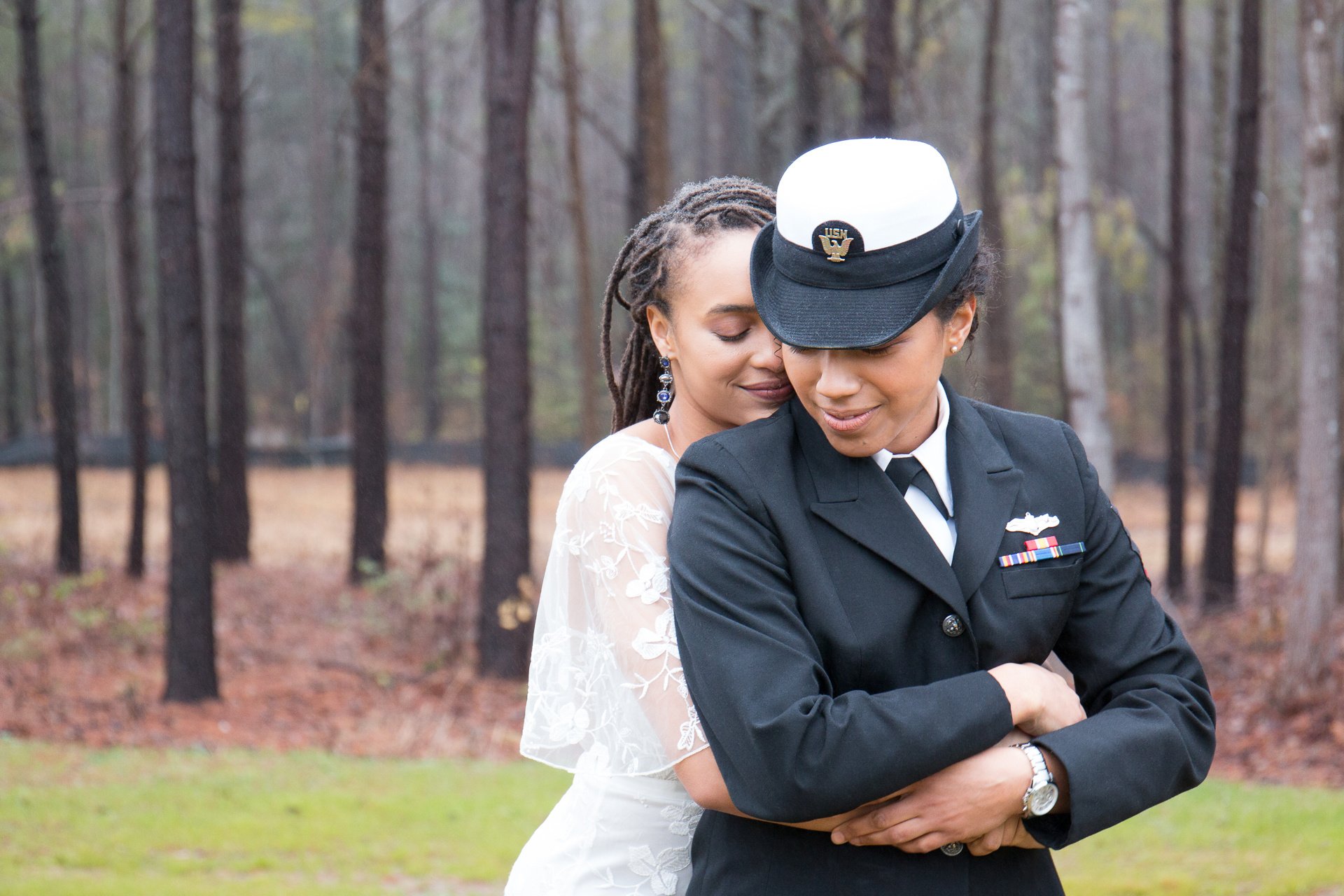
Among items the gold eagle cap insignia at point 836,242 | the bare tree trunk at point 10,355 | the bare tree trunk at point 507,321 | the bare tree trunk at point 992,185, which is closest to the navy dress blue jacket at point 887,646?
the gold eagle cap insignia at point 836,242

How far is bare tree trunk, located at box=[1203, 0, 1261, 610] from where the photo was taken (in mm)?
12336

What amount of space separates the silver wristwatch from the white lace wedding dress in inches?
20.8

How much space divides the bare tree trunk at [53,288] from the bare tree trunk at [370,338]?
124 inches

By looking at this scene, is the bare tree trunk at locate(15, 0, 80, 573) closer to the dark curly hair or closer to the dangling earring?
the dangling earring

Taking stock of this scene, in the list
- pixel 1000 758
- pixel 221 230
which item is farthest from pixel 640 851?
pixel 221 230

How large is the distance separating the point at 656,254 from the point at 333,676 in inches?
369

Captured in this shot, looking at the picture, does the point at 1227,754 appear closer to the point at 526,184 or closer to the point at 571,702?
the point at 526,184

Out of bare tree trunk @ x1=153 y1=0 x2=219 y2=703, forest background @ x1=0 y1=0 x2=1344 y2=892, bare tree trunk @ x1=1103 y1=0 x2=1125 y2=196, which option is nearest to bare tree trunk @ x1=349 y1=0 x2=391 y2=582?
forest background @ x1=0 y1=0 x2=1344 y2=892

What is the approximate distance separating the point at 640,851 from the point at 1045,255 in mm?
28306

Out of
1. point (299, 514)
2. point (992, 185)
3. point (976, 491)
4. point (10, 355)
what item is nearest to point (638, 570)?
point (976, 491)

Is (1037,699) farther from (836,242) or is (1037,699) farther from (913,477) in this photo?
(836,242)

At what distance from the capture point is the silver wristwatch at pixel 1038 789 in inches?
67.7

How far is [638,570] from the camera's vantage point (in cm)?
199

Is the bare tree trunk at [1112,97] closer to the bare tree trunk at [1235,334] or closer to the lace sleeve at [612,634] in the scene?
the bare tree trunk at [1235,334]
